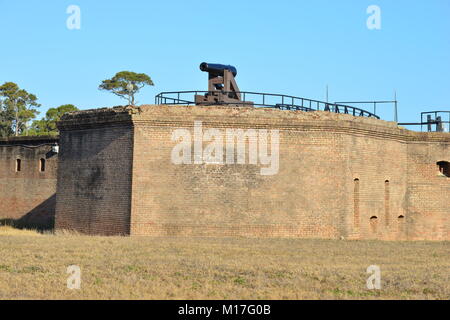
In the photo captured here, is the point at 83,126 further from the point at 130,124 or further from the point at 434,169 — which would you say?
the point at 434,169

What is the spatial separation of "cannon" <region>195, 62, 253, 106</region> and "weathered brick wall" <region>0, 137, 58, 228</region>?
33.4 ft

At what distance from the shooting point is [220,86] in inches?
1004

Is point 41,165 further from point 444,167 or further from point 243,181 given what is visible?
A: point 444,167

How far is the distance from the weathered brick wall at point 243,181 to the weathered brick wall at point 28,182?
8805mm

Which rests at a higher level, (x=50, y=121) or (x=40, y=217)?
(x=50, y=121)

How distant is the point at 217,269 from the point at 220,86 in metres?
13.1

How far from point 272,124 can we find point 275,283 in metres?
10.8

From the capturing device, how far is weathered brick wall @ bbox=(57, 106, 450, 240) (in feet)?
70.8

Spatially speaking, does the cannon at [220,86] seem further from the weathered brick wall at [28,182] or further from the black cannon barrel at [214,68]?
the weathered brick wall at [28,182]

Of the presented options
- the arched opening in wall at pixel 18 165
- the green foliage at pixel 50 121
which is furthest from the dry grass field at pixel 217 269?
the green foliage at pixel 50 121

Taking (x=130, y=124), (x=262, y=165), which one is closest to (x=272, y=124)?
(x=262, y=165)

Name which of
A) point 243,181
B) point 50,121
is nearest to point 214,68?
point 243,181

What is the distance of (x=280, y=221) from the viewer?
71.6 ft

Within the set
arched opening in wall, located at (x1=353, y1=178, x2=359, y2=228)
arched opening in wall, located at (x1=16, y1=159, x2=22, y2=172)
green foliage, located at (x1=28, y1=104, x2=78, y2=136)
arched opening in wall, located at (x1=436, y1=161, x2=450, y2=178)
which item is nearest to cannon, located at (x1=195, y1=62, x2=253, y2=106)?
arched opening in wall, located at (x1=353, y1=178, x2=359, y2=228)
